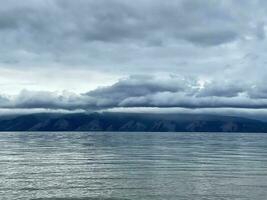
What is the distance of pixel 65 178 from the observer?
251 ft

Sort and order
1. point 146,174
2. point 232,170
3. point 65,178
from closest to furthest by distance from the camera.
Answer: point 65,178 < point 146,174 < point 232,170

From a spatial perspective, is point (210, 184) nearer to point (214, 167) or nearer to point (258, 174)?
point (258, 174)

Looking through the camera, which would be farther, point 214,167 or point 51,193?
point 214,167

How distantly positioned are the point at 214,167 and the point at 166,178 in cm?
2497

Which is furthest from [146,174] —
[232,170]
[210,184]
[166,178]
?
[232,170]

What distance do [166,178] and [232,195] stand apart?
18.8 meters

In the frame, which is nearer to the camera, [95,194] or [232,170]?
[95,194]

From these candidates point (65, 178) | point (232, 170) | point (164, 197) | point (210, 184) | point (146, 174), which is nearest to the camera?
point (164, 197)

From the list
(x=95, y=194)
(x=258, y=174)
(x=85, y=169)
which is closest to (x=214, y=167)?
(x=258, y=174)

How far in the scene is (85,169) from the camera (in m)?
93.0

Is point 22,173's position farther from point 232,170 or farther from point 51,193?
point 232,170

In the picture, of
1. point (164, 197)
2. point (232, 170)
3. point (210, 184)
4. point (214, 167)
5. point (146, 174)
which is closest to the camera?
point (164, 197)

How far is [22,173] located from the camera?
3273 inches

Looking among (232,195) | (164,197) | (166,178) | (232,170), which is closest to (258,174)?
(232,170)
